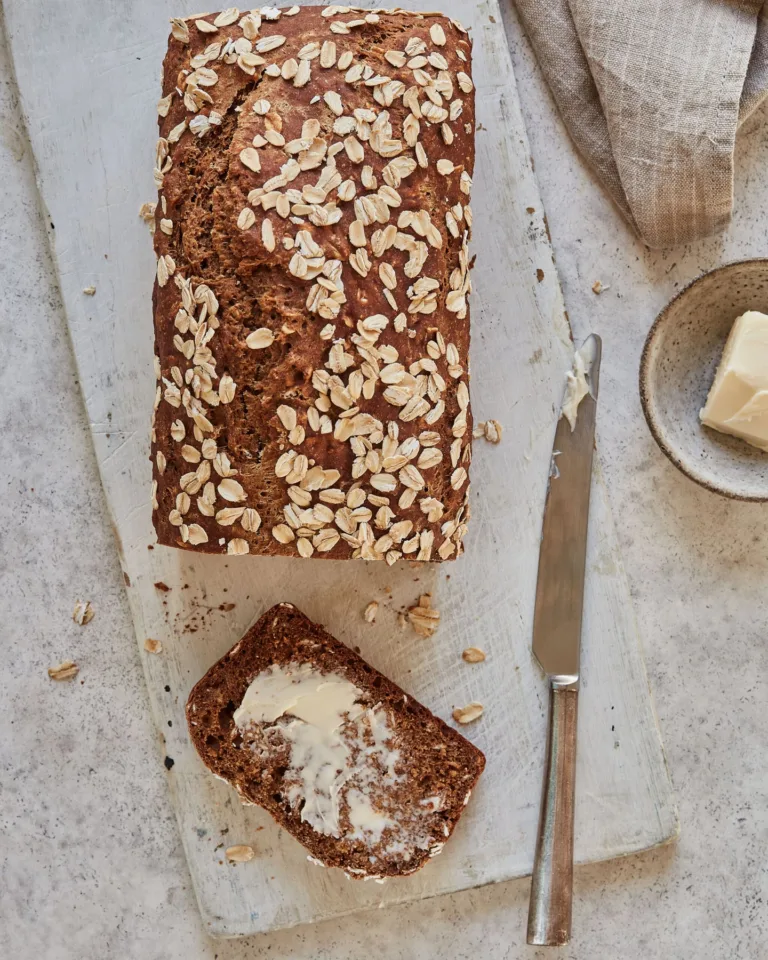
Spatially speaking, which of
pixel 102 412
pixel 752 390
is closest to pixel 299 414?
pixel 102 412

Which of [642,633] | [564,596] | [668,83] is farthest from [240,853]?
A: [668,83]

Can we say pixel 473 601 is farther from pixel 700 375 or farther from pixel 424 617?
pixel 700 375

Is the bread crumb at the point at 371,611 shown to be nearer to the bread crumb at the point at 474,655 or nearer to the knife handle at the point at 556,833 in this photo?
the bread crumb at the point at 474,655

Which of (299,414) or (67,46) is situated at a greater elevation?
(67,46)

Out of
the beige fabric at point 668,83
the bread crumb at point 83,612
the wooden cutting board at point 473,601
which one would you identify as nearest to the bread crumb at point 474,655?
the wooden cutting board at point 473,601

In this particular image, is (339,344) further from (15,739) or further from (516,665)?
(15,739)

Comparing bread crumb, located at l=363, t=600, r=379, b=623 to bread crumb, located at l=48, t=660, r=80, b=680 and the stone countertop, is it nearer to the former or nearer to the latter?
the stone countertop
